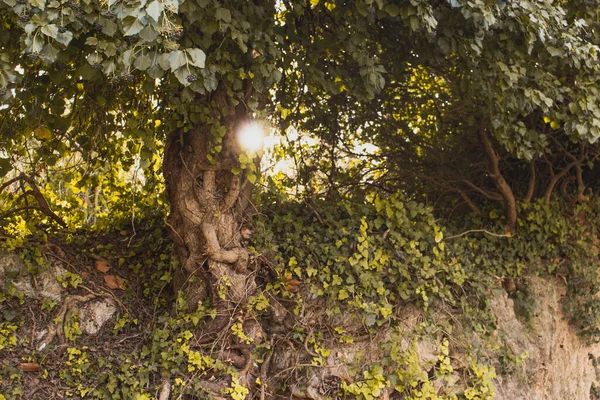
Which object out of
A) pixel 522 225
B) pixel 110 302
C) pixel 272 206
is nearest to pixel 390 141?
pixel 522 225

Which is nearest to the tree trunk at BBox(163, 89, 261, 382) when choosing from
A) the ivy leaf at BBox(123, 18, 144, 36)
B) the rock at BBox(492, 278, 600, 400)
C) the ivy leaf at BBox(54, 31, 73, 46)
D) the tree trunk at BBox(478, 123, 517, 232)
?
the ivy leaf at BBox(54, 31, 73, 46)

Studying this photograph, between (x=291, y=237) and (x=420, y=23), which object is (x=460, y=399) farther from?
(x=420, y=23)

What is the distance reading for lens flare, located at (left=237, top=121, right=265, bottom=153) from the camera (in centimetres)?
447

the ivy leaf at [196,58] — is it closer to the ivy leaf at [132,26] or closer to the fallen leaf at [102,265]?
the ivy leaf at [132,26]

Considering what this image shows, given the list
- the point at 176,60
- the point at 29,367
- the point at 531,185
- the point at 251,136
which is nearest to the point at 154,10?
the point at 176,60

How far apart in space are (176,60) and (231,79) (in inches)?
57.0

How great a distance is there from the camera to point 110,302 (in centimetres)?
475

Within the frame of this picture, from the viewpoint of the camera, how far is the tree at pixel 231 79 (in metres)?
3.24

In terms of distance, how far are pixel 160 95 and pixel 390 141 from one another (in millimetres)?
3280

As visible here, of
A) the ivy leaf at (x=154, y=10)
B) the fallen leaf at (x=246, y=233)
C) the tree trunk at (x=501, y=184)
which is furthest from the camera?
the tree trunk at (x=501, y=184)

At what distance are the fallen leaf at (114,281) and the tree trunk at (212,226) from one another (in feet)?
1.85

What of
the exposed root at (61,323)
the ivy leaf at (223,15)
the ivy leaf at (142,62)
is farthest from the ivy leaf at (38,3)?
the exposed root at (61,323)

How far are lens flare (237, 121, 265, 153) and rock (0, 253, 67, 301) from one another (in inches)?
73.4

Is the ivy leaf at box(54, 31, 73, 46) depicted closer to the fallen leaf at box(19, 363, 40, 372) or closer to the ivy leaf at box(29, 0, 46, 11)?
the ivy leaf at box(29, 0, 46, 11)
